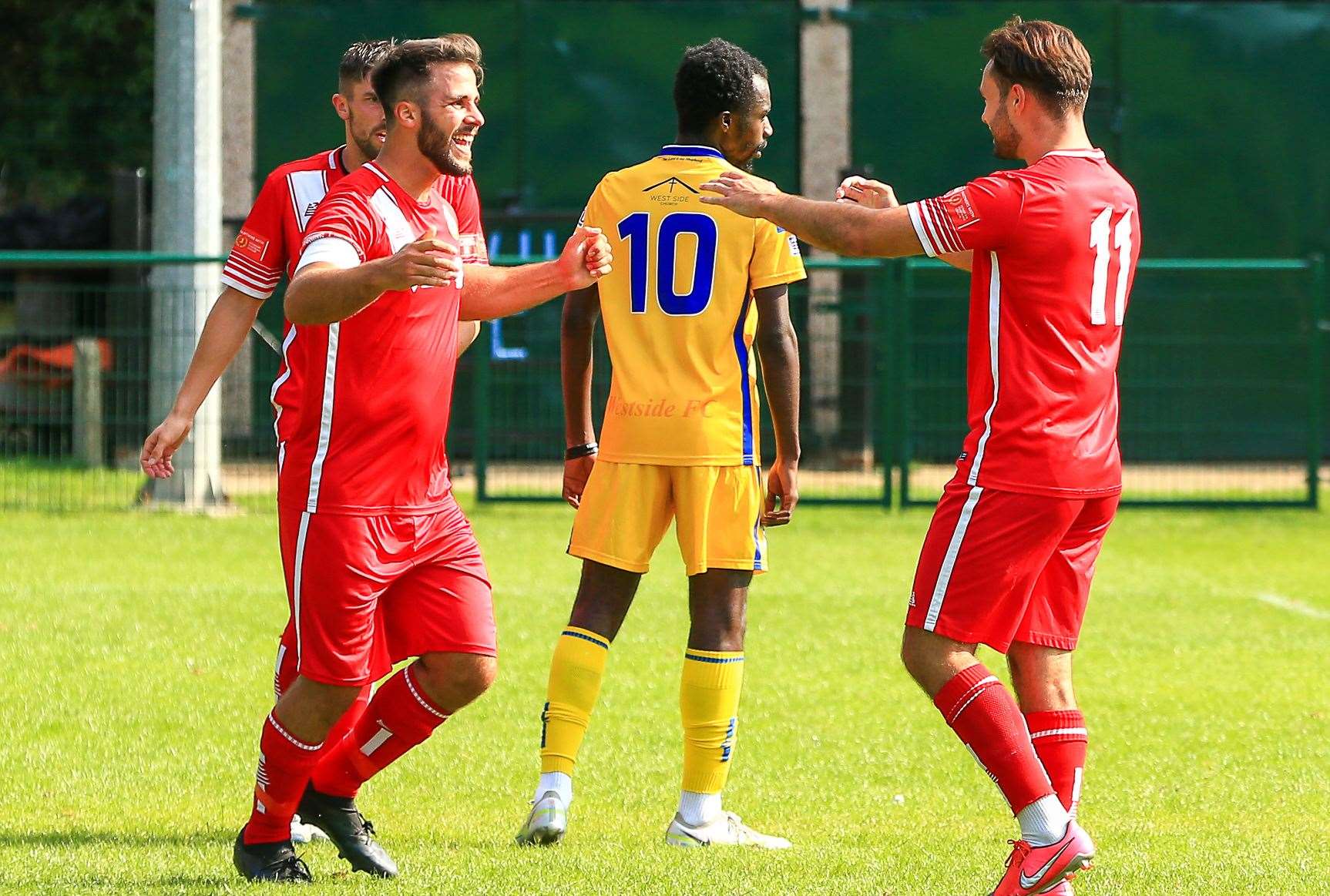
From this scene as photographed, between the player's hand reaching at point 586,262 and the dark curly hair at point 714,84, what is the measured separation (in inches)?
32.4

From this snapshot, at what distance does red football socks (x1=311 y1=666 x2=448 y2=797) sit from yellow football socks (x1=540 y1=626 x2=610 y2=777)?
488 millimetres

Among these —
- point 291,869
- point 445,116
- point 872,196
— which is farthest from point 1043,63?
point 291,869

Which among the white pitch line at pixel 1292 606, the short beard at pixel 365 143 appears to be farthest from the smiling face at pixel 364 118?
the white pitch line at pixel 1292 606

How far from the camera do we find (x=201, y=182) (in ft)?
45.9

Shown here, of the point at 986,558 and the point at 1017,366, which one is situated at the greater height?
the point at 1017,366

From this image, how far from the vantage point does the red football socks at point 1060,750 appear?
5.03 meters

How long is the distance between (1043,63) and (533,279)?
4.79 feet

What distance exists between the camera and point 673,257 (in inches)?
221

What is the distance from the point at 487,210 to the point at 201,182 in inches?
158

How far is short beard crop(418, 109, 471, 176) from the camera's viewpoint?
483 centimetres

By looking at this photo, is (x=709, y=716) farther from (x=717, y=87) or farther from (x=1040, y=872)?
(x=717, y=87)

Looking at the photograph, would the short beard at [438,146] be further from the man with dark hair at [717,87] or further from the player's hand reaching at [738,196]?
the man with dark hair at [717,87]

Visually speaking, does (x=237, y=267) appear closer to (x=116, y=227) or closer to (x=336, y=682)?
(x=336, y=682)

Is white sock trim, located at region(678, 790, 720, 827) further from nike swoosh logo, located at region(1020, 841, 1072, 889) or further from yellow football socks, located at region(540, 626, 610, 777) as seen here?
nike swoosh logo, located at region(1020, 841, 1072, 889)
